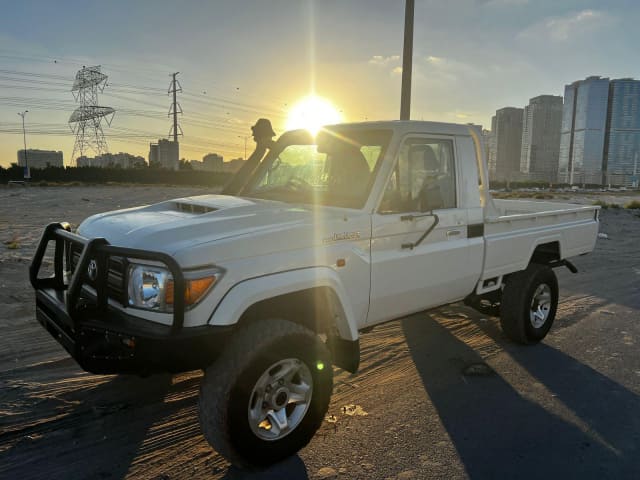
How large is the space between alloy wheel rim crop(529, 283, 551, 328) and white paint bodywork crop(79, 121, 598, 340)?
0.45m

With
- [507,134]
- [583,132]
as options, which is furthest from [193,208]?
[583,132]

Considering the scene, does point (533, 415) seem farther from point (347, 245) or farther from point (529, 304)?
point (347, 245)

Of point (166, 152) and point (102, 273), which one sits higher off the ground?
point (166, 152)

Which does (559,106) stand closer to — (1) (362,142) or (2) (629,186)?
(2) (629,186)

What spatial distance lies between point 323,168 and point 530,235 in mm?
2309

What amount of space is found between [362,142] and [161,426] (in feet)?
8.54

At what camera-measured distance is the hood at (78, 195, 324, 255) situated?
9.01 ft

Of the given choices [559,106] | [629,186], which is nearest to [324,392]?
[559,106]

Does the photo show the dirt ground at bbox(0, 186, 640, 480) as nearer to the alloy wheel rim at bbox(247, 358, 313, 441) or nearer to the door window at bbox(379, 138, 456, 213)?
the alloy wheel rim at bbox(247, 358, 313, 441)

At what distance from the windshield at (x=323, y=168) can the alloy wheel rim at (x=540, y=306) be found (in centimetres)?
256

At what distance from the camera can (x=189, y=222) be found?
9.87 feet

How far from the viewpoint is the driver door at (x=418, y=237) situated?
345 cm

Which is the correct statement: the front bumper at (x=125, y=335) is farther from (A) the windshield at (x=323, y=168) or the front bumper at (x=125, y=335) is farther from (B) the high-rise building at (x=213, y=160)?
(B) the high-rise building at (x=213, y=160)

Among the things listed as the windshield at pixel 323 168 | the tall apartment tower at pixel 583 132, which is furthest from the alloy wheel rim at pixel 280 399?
the tall apartment tower at pixel 583 132
